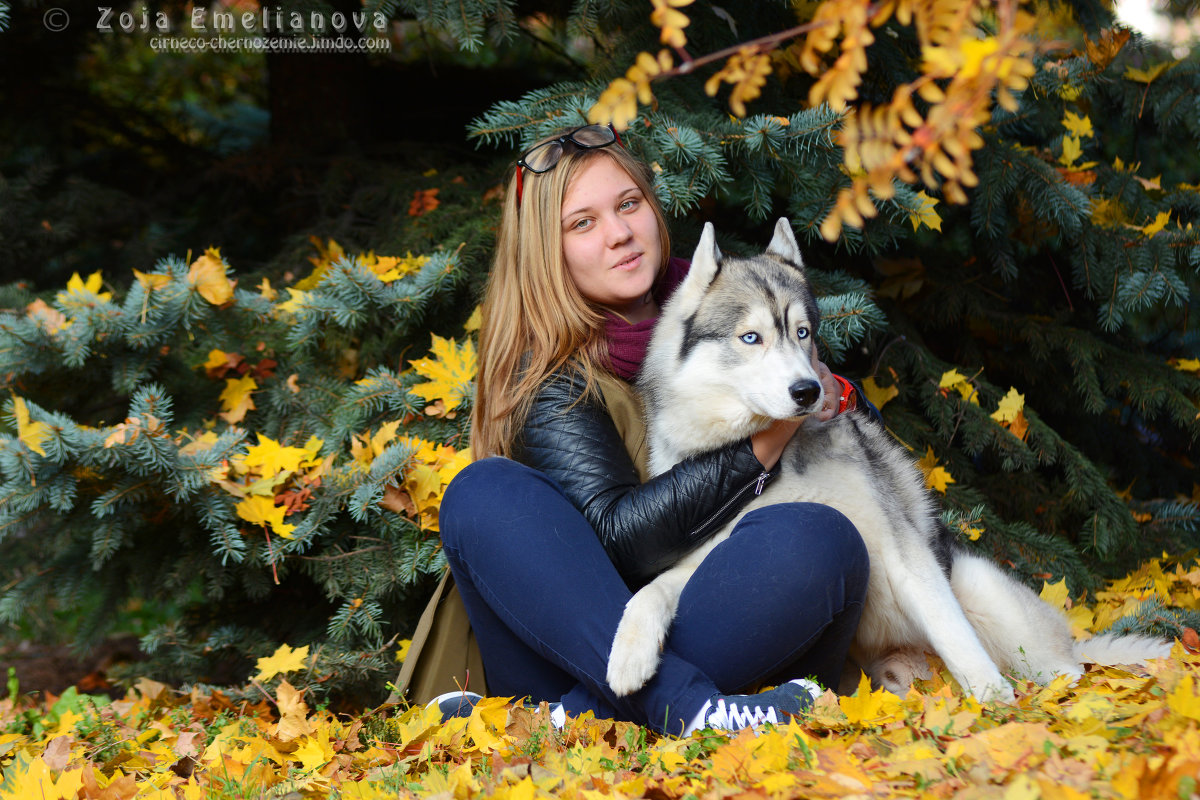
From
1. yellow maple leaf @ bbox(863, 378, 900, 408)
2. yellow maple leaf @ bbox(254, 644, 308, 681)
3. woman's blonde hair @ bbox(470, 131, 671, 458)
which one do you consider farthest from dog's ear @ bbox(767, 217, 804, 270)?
yellow maple leaf @ bbox(254, 644, 308, 681)

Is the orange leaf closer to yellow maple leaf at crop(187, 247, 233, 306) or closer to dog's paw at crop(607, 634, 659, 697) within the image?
yellow maple leaf at crop(187, 247, 233, 306)

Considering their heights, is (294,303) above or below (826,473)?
above

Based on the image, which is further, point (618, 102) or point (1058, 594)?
point (1058, 594)

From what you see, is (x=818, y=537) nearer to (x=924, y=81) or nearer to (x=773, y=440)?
(x=773, y=440)

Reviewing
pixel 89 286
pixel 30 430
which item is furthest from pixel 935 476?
pixel 89 286

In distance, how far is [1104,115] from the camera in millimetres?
4148

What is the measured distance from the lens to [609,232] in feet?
9.00

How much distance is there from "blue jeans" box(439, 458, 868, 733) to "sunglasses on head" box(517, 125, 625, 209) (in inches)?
38.9

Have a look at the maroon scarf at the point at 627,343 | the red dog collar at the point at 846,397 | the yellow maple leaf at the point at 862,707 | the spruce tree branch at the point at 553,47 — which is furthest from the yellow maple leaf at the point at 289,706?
the spruce tree branch at the point at 553,47

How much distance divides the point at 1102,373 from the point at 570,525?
2666 mm

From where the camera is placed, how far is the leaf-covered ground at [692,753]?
147cm

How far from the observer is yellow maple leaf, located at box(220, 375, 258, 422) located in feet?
11.1

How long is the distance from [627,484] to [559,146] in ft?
3.58

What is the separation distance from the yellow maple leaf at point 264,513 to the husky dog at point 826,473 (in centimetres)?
128
